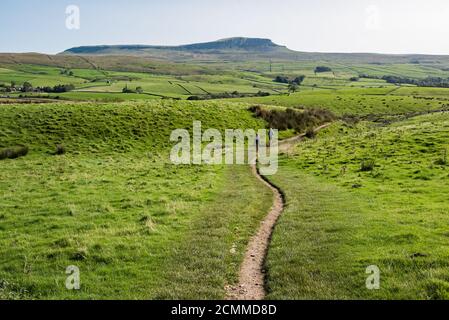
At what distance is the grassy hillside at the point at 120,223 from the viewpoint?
13.8 metres

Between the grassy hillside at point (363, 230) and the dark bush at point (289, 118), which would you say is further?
the dark bush at point (289, 118)

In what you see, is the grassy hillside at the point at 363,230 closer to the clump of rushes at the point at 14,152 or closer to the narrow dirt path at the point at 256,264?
the narrow dirt path at the point at 256,264

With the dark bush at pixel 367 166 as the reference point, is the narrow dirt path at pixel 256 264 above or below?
below

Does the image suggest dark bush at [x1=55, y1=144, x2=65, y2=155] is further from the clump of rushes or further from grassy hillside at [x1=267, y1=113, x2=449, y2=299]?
grassy hillside at [x1=267, y1=113, x2=449, y2=299]

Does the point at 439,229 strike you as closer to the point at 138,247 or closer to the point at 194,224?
the point at 194,224

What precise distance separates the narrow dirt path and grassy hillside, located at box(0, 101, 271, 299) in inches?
15.3

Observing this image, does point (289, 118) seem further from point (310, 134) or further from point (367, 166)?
point (367, 166)

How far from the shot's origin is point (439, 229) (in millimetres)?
16609

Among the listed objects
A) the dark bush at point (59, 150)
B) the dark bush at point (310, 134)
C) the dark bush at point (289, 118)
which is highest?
the dark bush at point (289, 118)

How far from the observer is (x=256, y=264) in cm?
1544

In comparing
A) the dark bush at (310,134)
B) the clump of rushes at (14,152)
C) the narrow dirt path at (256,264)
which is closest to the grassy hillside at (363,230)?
the narrow dirt path at (256,264)

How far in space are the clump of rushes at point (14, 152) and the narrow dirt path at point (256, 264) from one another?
32904 millimetres

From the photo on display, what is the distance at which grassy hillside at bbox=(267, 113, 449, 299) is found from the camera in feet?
41.2
